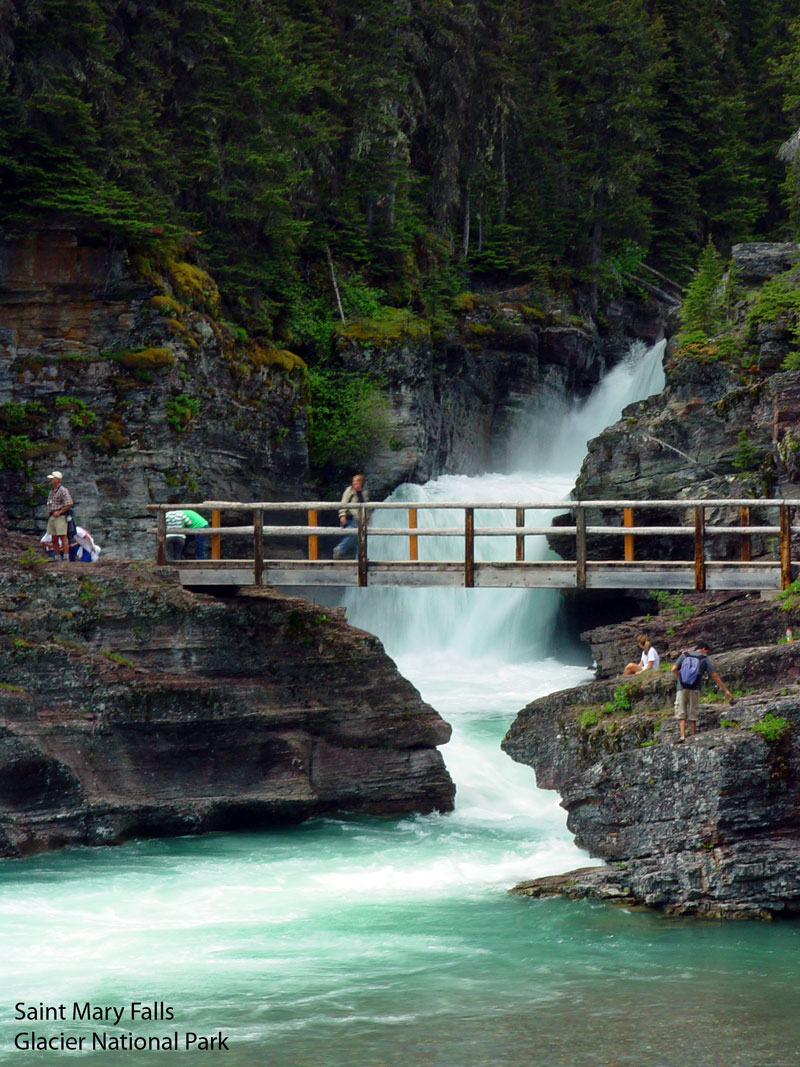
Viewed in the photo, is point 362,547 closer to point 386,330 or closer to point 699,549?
point 699,549

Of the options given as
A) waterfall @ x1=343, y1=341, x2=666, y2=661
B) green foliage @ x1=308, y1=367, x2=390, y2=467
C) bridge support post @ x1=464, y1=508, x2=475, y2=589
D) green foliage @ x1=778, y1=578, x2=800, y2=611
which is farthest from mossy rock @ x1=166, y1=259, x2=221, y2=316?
green foliage @ x1=778, y1=578, x2=800, y2=611

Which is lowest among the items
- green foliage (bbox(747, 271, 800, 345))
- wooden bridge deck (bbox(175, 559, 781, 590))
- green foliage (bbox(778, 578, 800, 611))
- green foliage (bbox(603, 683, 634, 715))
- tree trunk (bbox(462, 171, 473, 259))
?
green foliage (bbox(603, 683, 634, 715))

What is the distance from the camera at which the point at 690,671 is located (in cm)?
1559

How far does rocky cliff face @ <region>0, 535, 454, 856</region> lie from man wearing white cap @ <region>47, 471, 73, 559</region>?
607 millimetres

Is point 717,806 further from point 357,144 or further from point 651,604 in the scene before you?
point 357,144

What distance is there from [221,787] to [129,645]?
262cm

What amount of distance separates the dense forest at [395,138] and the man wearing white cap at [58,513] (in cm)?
966

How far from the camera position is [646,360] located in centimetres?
3791

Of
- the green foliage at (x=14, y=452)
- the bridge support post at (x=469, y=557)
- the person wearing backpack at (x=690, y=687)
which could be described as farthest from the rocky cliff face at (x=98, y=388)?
the person wearing backpack at (x=690, y=687)

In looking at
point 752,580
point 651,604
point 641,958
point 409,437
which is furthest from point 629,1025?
point 409,437

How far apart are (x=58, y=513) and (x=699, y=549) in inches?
397

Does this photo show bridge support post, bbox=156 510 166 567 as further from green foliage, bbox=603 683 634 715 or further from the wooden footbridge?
green foliage, bbox=603 683 634 715

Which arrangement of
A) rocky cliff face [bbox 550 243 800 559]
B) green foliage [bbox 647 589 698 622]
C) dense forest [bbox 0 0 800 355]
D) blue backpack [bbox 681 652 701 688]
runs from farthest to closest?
1. dense forest [bbox 0 0 800 355]
2. rocky cliff face [bbox 550 243 800 559]
3. green foliage [bbox 647 589 698 622]
4. blue backpack [bbox 681 652 701 688]

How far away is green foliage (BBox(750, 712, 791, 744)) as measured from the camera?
15.0 meters
